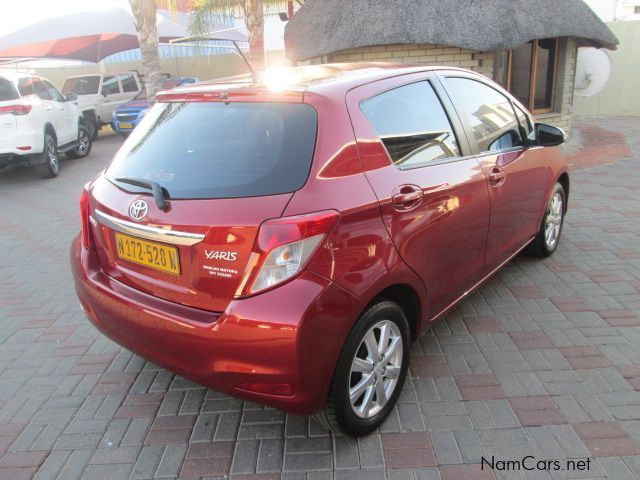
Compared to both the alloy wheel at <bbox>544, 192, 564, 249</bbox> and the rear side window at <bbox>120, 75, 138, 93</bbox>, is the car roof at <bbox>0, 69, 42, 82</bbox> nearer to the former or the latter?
the rear side window at <bbox>120, 75, 138, 93</bbox>

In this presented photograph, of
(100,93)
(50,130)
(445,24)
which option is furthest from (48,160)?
(445,24)

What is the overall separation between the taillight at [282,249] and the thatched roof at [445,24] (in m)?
7.39

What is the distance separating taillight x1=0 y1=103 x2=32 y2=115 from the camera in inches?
344

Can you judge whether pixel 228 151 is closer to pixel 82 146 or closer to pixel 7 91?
pixel 7 91

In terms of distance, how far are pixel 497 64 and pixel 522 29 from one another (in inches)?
40.0

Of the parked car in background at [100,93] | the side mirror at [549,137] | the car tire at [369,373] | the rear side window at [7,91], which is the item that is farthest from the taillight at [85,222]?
the parked car in background at [100,93]

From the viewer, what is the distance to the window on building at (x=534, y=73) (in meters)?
10.4

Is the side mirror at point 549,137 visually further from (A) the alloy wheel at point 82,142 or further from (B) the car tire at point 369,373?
(A) the alloy wheel at point 82,142

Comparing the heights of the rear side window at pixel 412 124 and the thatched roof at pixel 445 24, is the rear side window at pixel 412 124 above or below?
below

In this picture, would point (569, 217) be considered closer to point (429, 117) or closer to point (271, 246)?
point (429, 117)

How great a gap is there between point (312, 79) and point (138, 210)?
1.08 metres

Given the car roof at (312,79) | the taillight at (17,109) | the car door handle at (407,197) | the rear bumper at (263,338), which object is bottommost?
the rear bumper at (263,338)

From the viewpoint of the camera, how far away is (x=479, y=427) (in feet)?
8.86

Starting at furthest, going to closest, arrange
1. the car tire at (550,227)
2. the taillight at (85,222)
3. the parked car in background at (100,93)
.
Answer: the parked car in background at (100,93) → the car tire at (550,227) → the taillight at (85,222)
